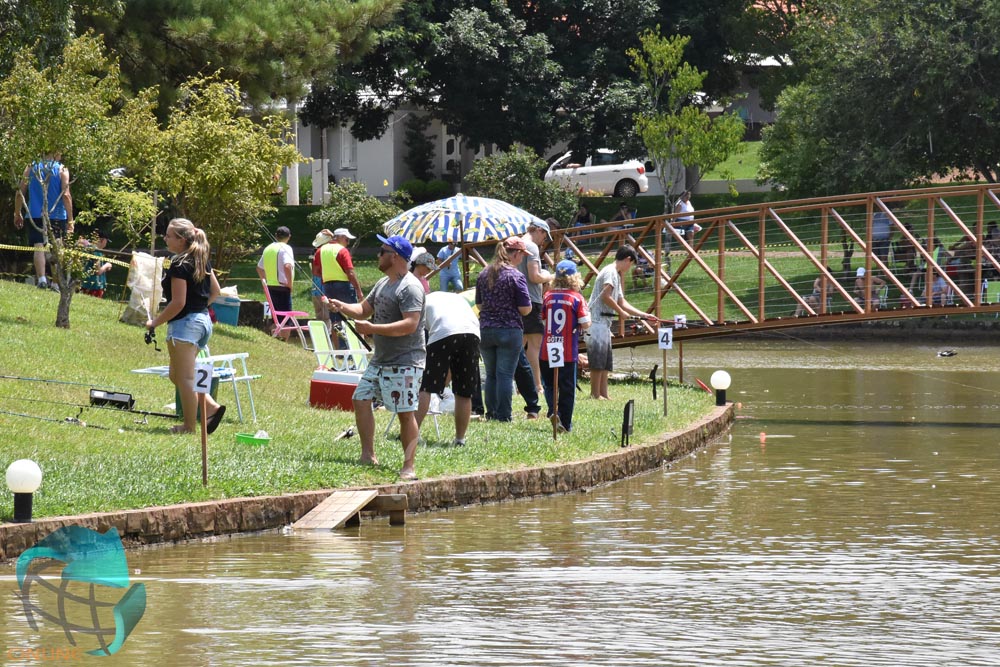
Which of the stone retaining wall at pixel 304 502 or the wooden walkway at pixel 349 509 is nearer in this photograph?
the stone retaining wall at pixel 304 502

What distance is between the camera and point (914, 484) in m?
13.9

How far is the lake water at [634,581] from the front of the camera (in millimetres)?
7594

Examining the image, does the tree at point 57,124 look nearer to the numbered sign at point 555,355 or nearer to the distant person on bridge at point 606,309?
the distant person on bridge at point 606,309

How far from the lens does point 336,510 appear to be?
1112 centimetres

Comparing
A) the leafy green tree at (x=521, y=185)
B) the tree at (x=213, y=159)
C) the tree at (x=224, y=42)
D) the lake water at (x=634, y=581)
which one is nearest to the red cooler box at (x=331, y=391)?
the lake water at (x=634, y=581)

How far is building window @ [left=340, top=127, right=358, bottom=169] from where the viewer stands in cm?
6450

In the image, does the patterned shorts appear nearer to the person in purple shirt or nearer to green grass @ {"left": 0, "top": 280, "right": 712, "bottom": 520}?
green grass @ {"left": 0, "top": 280, "right": 712, "bottom": 520}

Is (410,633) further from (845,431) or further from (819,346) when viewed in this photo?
(819,346)

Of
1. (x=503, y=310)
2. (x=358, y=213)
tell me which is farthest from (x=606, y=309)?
(x=358, y=213)

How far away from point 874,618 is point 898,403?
1375 cm

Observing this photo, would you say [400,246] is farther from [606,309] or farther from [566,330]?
[606,309]

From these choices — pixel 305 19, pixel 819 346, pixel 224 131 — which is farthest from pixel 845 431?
pixel 305 19

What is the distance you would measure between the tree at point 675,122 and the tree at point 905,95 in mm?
2368

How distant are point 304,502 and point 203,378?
1065mm
